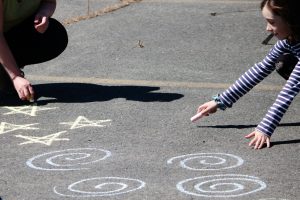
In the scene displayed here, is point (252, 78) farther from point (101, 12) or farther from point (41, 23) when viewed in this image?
point (101, 12)

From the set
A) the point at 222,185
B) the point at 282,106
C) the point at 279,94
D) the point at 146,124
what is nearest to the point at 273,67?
the point at 279,94

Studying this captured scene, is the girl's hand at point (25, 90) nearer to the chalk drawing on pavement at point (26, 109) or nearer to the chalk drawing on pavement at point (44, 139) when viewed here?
the chalk drawing on pavement at point (44, 139)

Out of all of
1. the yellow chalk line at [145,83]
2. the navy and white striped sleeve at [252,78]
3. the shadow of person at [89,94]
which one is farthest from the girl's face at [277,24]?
the yellow chalk line at [145,83]

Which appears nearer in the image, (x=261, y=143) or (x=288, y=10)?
(x=288, y=10)

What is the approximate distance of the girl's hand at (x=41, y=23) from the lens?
19.2ft

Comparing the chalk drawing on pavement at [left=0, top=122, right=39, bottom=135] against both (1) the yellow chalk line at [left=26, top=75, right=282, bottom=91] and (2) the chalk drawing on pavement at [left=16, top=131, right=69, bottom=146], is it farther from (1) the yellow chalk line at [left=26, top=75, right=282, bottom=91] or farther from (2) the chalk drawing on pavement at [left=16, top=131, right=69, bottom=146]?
(1) the yellow chalk line at [left=26, top=75, right=282, bottom=91]

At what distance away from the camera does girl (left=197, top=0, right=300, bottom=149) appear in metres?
4.97

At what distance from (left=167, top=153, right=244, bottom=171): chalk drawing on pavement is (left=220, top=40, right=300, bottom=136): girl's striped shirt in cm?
30

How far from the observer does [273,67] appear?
5.52 m

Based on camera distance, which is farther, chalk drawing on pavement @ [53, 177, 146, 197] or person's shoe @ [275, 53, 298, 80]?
person's shoe @ [275, 53, 298, 80]

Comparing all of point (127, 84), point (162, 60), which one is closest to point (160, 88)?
point (127, 84)

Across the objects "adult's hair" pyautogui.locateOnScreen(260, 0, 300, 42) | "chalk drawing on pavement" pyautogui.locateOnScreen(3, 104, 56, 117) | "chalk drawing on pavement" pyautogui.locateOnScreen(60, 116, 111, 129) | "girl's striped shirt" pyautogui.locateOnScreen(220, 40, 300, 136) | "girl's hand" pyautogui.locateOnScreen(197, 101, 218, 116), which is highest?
"adult's hair" pyautogui.locateOnScreen(260, 0, 300, 42)

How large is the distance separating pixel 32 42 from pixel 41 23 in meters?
0.66

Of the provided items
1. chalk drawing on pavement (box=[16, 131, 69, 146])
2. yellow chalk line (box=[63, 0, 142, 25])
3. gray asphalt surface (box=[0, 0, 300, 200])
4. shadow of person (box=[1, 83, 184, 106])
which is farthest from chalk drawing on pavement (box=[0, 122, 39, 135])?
yellow chalk line (box=[63, 0, 142, 25])
